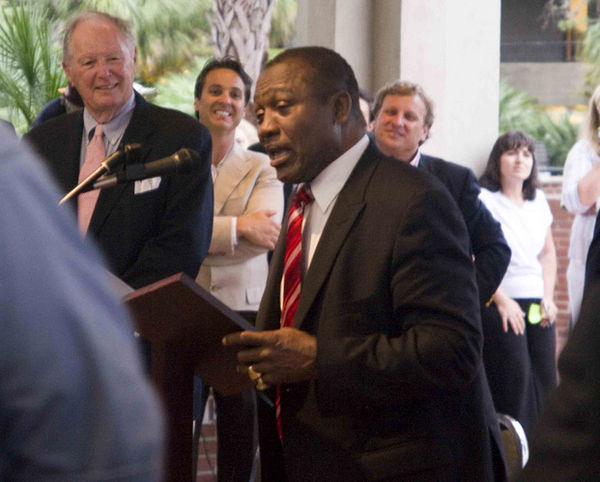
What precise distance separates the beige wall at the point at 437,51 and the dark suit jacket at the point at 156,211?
2832mm

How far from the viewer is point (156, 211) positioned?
3.55 metres

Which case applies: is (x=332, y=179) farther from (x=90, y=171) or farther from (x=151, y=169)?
(x=90, y=171)

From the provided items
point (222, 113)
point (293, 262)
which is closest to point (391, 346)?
point (293, 262)

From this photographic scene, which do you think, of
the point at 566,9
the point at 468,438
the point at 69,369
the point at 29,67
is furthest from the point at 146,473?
the point at 566,9

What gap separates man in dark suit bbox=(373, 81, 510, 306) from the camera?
4230 millimetres

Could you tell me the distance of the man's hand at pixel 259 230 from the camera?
169 inches

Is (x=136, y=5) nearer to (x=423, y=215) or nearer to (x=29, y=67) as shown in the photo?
(x=29, y=67)

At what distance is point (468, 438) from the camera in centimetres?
257

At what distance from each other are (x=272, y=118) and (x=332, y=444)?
0.82 m

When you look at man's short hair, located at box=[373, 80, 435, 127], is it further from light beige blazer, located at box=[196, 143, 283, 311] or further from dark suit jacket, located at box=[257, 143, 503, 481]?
dark suit jacket, located at box=[257, 143, 503, 481]

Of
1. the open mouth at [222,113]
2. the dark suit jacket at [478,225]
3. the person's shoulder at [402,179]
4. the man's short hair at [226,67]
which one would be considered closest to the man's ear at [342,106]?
the person's shoulder at [402,179]

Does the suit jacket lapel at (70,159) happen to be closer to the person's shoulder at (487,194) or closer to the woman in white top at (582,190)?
the woman in white top at (582,190)

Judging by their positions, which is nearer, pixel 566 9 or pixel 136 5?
pixel 136 5

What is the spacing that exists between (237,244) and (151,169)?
168 cm
